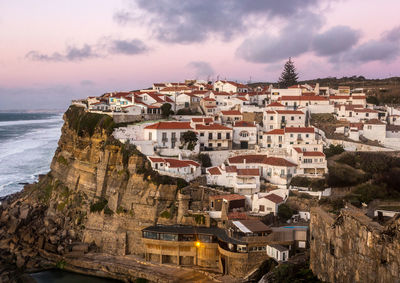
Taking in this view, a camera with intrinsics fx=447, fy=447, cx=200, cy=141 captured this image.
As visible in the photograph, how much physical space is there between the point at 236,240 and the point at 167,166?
8.58 meters

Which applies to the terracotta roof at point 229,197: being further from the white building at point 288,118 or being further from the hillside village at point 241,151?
the white building at point 288,118

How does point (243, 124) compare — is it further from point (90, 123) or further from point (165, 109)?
point (90, 123)

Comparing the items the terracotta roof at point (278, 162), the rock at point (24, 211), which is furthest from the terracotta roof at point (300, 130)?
the rock at point (24, 211)

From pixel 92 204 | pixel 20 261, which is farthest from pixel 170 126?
pixel 20 261

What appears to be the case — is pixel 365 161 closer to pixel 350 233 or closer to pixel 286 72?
pixel 350 233

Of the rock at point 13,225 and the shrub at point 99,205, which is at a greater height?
the shrub at point 99,205

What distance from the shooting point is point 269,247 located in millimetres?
25953

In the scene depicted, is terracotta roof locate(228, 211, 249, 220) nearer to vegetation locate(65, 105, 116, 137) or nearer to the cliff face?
the cliff face

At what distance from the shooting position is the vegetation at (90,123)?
39375 mm

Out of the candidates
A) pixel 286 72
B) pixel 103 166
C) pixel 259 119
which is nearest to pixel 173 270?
pixel 103 166

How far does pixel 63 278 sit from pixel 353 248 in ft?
61.6

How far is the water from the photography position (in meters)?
28.4

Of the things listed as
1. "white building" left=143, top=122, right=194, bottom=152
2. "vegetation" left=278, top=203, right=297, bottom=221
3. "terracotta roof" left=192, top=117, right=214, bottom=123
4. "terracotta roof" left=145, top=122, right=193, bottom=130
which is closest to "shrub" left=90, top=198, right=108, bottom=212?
"white building" left=143, top=122, right=194, bottom=152

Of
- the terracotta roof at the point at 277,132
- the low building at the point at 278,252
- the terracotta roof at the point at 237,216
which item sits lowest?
the low building at the point at 278,252
